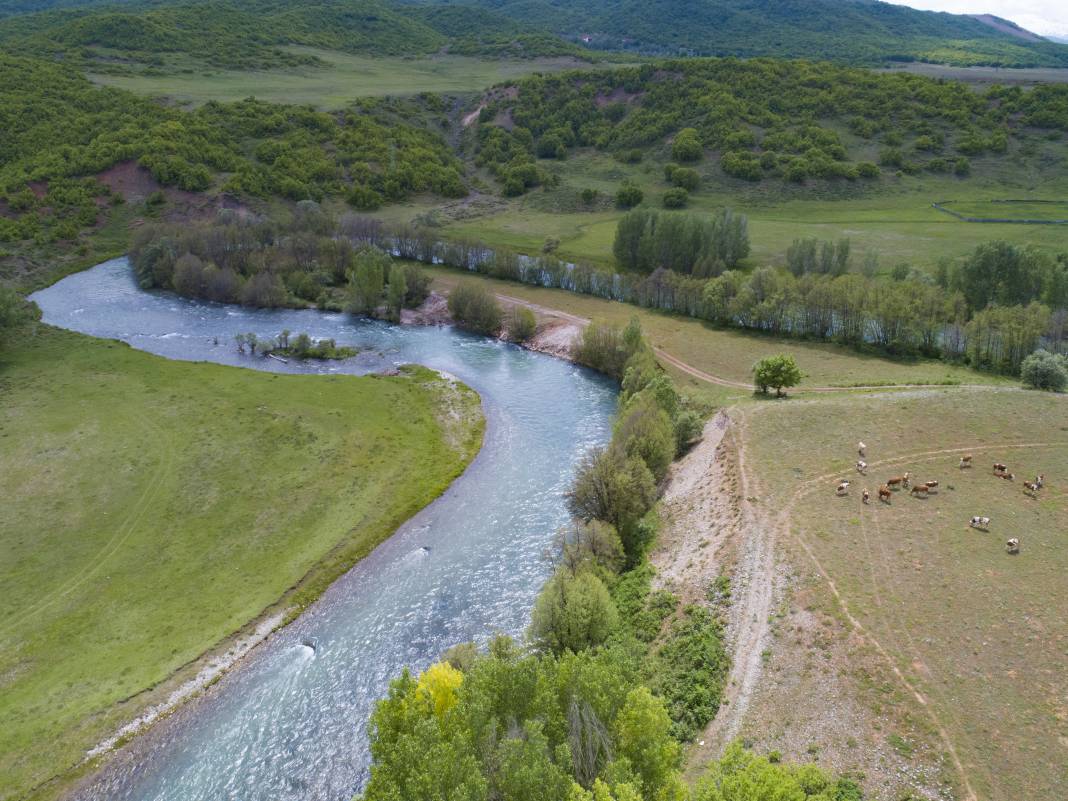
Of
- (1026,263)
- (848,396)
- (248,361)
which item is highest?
(1026,263)

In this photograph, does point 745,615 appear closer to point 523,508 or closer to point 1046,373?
point 523,508

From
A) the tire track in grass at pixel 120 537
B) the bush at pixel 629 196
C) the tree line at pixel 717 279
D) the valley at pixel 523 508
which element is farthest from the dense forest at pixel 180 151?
the tire track in grass at pixel 120 537

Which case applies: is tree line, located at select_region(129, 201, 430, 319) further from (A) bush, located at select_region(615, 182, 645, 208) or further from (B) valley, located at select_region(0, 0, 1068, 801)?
(A) bush, located at select_region(615, 182, 645, 208)

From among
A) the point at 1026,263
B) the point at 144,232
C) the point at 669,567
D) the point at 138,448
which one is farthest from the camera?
the point at 144,232

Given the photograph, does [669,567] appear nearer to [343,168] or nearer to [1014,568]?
[1014,568]

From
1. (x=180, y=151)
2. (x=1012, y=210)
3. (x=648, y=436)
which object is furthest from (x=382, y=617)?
(x=1012, y=210)

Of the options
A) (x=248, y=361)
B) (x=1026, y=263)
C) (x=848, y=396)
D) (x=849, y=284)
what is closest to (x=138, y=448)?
(x=248, y=361)

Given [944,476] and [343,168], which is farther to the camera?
[343,168]
